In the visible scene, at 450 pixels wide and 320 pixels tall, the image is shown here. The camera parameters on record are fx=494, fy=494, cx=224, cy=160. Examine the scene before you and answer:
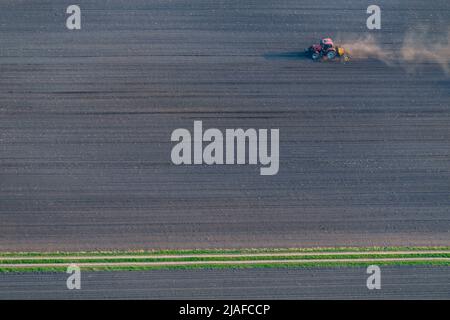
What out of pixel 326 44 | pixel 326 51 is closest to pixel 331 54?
pixel 326 51

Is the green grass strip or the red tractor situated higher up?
the red tractor

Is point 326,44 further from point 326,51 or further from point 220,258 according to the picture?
point 220,258

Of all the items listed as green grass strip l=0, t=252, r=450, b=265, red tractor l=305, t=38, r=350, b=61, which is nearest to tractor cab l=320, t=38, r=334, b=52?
red tractor l=305, t=38, r=350, b=61

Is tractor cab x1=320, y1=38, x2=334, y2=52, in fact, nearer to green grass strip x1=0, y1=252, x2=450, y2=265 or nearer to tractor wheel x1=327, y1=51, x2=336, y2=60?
tractor wheel x1=327, y1=51, x2=336, y2=60

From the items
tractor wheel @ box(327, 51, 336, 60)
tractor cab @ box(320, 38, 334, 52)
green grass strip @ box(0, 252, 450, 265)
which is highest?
tractor cab @ box(320, 38, 334, 52)

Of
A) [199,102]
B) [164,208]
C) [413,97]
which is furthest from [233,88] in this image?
[413,97]

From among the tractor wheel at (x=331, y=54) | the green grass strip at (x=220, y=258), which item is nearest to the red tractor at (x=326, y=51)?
the tractor wheel at (x=331, y=54)

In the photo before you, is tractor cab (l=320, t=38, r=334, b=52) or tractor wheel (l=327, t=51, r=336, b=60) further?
tractor wheel (l=327, t=51, r=336, b=60)

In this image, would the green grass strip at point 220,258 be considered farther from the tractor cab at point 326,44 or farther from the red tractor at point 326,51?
the tractor cab at point 326,44

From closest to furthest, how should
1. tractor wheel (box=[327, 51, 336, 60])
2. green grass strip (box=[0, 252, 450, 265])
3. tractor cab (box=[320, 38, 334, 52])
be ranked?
1. green grass strip (box=[0, 252, 450, 265])
2. tractor cab (box=[320, 38, 334, 52])
3. tractor wheel (box=[327, 51, 336, 60])
